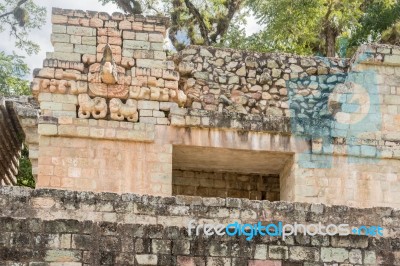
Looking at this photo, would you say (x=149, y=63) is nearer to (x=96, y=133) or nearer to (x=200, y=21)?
(x=96, y=133)

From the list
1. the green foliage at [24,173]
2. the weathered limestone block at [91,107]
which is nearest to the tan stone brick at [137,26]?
the weathered limestone block at [91,107]

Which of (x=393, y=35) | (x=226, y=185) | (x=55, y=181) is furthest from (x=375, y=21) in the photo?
(x=55, y=181)

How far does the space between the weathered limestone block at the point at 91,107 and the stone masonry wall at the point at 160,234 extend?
447 centimetres

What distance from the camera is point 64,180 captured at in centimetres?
1150

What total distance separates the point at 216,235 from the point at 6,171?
8.65 meters

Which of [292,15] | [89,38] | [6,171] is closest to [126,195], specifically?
[89,38]

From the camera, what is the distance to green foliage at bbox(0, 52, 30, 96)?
739 inches

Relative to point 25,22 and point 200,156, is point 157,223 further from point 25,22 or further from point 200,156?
point 25,22

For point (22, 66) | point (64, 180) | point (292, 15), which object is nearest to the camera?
point (64, 180)

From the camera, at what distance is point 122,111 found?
38.9 feet

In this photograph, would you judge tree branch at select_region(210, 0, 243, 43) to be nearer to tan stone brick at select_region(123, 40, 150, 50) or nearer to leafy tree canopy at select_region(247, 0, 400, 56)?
leafy tree canopy at select_region(247, 0, 400, 56)

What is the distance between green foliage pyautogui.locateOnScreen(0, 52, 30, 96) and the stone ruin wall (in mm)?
7029

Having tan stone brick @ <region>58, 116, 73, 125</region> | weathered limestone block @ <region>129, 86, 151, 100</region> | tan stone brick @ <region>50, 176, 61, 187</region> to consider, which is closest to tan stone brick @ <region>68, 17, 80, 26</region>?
weathered limestone block @ <region>129, 86, 151, 100</region>

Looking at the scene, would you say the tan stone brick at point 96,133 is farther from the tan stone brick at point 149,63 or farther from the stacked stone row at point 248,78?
the stacked stone row at point 248,78
